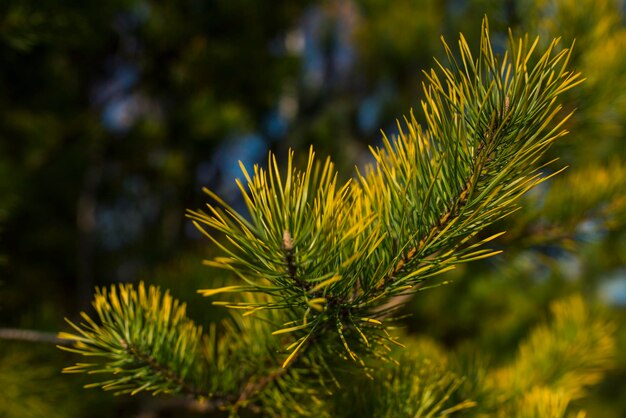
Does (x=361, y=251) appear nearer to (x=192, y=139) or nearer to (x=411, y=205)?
(x=411, y=205)

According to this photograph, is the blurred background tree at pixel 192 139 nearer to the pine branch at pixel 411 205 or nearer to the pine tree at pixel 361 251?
the pine tree at pixel 361 251

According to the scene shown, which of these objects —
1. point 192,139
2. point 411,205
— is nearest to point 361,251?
point 411,205

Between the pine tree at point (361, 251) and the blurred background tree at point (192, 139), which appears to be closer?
the pine tree at point (361, 251)

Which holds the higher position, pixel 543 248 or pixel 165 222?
pixel 165 222

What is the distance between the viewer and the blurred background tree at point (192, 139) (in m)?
0.76

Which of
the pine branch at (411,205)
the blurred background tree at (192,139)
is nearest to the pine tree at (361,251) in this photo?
the pine branch at (411,205)

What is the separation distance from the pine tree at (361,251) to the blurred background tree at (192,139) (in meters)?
0.32

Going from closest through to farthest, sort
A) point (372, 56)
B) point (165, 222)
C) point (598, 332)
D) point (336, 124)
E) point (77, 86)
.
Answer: point (598, 332) → point (77, 86) → point (336, 124) → point (372, 56) → point (165, 222)

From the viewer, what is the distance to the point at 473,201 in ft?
0.99

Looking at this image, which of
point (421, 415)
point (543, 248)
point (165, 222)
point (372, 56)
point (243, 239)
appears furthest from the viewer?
point (165, 222)

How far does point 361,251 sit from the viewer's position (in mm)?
289

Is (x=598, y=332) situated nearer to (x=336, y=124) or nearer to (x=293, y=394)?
(x=293, y=394)

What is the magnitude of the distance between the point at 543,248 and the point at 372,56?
4.43 feet

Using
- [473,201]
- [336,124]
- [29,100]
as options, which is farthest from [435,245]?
[336,124]
